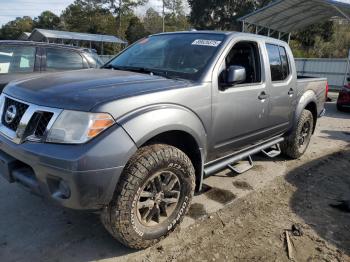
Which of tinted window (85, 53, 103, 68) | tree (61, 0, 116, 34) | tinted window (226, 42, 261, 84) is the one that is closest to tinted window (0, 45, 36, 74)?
tinted window (85, 53, 103, 68)

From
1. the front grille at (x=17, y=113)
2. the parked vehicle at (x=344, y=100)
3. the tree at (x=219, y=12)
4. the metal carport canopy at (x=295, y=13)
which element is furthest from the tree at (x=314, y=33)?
the front grille at (x=17, y=113)

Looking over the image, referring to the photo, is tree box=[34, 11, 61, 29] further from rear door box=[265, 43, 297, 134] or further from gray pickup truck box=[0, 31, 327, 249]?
gray pickup truck box=[0, 31, 327, 249]

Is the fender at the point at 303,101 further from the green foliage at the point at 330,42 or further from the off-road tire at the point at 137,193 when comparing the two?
the green foliage at the point at 330,42

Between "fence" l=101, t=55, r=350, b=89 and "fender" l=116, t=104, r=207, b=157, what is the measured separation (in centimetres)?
1513

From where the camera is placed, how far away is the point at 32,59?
6273 mm

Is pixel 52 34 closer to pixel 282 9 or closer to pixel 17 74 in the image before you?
pixel 282 9

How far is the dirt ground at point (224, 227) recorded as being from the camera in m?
2.87

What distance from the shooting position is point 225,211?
11.9 ft

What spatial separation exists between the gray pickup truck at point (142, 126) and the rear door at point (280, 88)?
7 cm

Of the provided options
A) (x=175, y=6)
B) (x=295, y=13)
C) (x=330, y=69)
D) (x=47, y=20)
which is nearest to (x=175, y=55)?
(x=330, y=69)

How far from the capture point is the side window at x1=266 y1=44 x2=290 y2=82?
435 cm

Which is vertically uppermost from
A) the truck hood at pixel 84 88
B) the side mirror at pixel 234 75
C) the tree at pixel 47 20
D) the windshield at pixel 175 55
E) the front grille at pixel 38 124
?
A: the tree at pixel 47 20

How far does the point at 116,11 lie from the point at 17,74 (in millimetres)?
39623

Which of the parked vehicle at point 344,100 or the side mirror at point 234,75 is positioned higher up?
the side mirror at point 234,75
